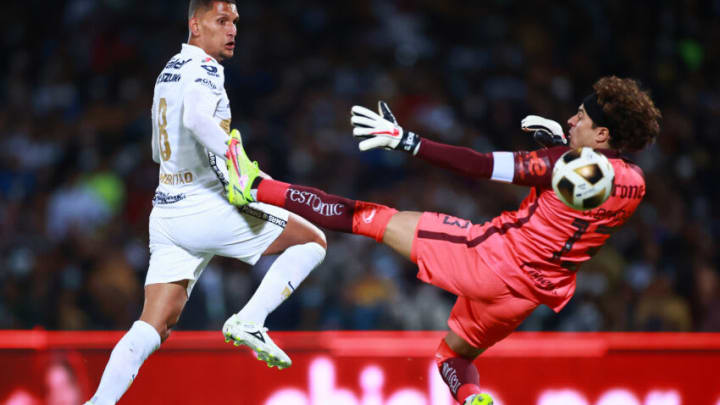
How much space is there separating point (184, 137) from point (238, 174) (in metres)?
0.33

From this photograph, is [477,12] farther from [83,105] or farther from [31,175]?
[31,175]

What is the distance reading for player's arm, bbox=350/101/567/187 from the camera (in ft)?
12.2

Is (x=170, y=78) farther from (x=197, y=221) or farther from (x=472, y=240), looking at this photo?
(x=472, y=240)

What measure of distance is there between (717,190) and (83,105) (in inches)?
263

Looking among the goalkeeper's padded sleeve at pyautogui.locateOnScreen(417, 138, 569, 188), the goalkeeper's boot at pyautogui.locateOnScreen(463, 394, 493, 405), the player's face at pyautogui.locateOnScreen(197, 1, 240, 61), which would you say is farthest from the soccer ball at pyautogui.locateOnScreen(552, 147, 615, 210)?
the player's face at pyautogui.locateOnScreen(197, 1, 240, 61)

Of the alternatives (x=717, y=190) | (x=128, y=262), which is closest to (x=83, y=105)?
(x=128, y=262)

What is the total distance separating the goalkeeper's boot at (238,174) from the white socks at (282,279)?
38 centimetres

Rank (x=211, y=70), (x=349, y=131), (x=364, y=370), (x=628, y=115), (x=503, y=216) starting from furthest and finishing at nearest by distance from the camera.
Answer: (x=349, y=131) → (x=364, y=370) → (x=503, y=216) → (x=211, y=70) → (x=628, y=115)

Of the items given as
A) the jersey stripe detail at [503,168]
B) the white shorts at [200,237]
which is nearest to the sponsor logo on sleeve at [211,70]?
the white shorts at [200,237]

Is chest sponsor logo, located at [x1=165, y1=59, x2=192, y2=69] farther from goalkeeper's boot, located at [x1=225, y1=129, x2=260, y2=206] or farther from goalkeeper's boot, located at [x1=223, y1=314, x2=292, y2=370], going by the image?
goalkeeper's boot, located at [x1=223, y1=314, x2=292, y2=370]

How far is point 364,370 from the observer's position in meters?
4.99

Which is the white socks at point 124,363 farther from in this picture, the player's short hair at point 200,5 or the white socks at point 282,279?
the player's short hair at point 200,5

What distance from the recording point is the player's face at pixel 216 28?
4.14 m

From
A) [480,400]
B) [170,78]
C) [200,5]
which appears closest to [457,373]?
[480,400]
